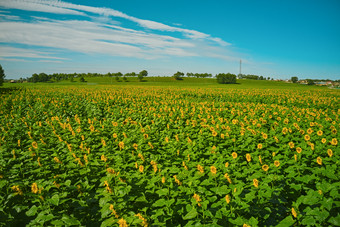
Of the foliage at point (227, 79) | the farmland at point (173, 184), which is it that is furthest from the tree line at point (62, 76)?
the farmland at point (173, 184)

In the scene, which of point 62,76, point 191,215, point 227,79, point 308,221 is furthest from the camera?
point 62,76

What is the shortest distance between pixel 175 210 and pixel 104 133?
4443 millimetres

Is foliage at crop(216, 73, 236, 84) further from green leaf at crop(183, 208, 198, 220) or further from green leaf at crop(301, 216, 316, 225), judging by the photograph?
green leaf at crop(183, 208, 198, 220)

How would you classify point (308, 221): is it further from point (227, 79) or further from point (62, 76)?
point (62, 76)

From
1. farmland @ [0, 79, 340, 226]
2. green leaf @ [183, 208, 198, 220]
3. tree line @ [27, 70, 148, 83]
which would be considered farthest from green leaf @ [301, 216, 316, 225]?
tree line @ [27, 70, 148, 83]

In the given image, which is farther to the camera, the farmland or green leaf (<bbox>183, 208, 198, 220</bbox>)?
the farmland

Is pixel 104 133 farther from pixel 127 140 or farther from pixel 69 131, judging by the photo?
pixel 127 140

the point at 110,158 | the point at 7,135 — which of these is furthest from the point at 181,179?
the point at 7,135

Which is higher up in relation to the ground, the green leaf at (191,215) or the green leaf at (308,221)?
the green leaf at (308,221)

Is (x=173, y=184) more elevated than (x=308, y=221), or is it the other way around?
(x=308, y=221)

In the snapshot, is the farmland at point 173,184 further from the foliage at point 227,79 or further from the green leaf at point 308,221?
the foliage at point 227,79

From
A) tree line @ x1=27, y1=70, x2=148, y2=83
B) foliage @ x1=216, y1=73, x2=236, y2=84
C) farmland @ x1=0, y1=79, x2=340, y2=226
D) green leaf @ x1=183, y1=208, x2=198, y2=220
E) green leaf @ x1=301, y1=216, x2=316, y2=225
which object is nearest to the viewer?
green leaf @ x1=301, y1=216, x2=316, y2=225

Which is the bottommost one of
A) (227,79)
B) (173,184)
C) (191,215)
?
(173,184)

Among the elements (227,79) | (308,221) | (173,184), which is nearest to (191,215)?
(173,184)
